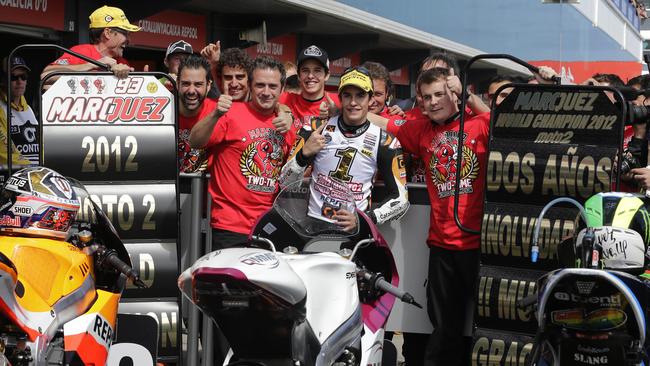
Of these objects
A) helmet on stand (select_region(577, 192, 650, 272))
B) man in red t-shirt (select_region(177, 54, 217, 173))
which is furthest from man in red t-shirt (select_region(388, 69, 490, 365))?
helmet on stand (select_region(577, 192, 650, 272))

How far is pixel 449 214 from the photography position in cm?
680

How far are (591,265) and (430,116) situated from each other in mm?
2392

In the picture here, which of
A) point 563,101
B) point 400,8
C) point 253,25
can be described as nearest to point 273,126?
point 563,101

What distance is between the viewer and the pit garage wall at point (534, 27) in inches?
871

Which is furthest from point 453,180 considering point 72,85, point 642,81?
point 642,81

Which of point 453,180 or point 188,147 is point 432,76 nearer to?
point 453,180

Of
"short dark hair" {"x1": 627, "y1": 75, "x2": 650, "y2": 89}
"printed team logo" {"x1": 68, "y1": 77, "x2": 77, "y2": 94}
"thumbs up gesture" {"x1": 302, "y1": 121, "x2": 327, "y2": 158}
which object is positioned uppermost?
"short dark hair" {"x1": 627, "y1": 75, "x2": 650, "y2": 89}

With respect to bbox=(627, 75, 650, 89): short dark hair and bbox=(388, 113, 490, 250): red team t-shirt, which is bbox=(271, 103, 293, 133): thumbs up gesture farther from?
bbox=(627, 75, 650, 89): short dark hair

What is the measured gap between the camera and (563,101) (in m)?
6.68

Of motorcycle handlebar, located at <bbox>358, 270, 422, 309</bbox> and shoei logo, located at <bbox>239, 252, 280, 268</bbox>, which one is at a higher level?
shoei logo, located at <bbox>239, 252, 280, 268</bbox>

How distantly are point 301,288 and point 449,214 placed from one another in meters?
2.68

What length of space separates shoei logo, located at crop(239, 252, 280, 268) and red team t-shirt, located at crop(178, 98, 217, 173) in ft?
10.5

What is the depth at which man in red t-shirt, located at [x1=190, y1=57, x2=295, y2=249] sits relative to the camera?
22.8ft

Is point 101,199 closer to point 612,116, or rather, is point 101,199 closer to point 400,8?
point 612,116
